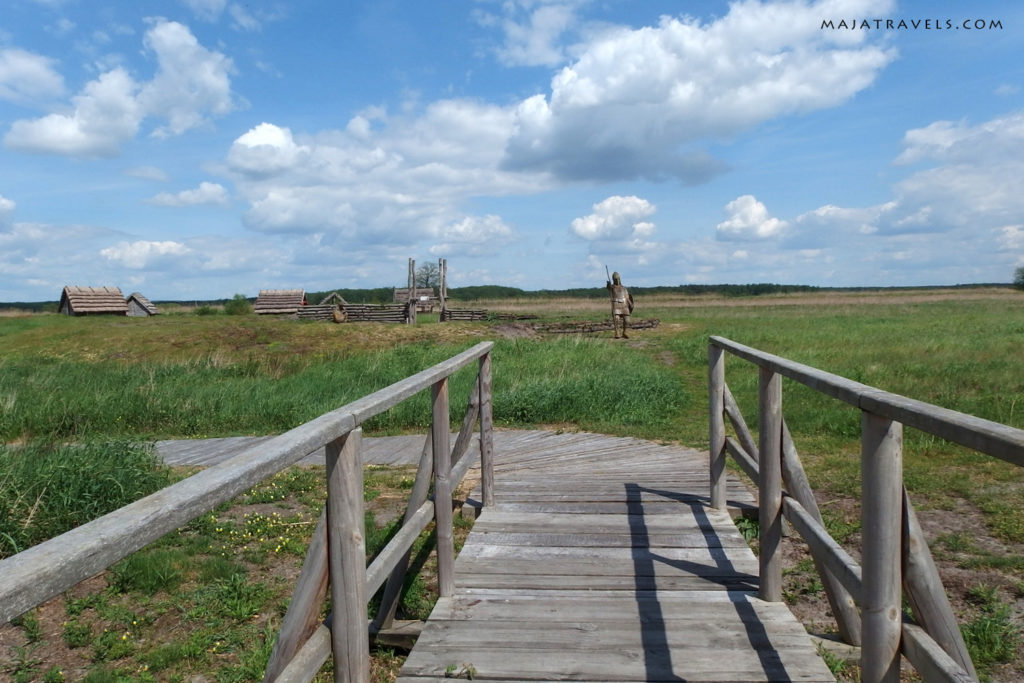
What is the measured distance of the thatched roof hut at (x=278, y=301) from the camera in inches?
1715

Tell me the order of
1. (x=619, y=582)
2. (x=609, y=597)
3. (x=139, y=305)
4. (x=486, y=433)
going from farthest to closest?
(x=139, y=305) → (x=486, y=433) → (x=619, y=582) → (x=609, y=597)

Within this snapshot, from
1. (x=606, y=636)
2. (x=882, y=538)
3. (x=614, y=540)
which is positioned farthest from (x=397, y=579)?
(x=882, y=538)

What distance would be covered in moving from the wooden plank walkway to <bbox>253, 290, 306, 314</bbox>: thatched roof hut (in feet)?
129

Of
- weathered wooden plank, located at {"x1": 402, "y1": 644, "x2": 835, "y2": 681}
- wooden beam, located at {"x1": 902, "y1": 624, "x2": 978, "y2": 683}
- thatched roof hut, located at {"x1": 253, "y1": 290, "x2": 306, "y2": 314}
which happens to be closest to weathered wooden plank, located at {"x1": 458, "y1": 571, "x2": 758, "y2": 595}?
weathered wooden plank, located at {"x1": 402, "y1": 644, "x2": 835, "y2": 681}

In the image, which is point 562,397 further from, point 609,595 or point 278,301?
point 278,301

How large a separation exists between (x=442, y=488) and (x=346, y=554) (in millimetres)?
1667

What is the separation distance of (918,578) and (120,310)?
4779 centimetres

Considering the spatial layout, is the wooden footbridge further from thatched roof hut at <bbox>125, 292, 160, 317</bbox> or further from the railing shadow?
thatched roof hut at <bbox>125, 292, 160, 317</bbox>

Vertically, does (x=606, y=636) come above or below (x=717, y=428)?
below

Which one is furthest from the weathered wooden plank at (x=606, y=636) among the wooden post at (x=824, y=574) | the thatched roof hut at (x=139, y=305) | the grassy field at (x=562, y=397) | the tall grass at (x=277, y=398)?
the thatched roof hut at (x=139, y=305)

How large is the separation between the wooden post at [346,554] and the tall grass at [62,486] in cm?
337

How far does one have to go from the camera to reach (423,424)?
1080 cm

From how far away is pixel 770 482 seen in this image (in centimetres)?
A: 374

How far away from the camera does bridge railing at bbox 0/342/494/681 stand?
1.06m
